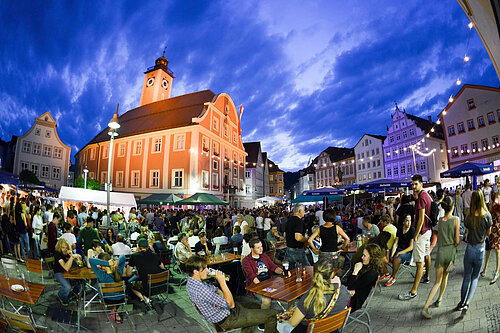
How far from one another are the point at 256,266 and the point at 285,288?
0.92m

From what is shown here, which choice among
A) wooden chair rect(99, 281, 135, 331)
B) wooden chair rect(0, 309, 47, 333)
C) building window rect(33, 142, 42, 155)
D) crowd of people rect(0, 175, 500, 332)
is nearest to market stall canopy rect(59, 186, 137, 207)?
crowd of people rect(0, 175, 500, 332)

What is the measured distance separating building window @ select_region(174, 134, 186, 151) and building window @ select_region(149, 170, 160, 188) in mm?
4063

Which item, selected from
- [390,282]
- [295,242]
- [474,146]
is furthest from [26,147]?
[474,146]

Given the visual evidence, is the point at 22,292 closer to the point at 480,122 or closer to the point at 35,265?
the point at 35,265

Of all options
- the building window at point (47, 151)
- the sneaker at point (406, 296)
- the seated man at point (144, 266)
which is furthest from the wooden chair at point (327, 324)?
the building window at point (47, 151)

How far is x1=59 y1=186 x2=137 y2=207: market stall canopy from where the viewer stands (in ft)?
54.8

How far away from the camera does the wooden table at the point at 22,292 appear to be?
3.96m

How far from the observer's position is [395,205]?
36.6 feet

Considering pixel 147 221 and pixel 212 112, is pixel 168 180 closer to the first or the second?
pixel 212 112

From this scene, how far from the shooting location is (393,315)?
4770 mm

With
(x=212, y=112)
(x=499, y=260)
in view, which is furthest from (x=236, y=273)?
(x=212, y=112)

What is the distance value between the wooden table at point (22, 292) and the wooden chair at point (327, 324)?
4.02m

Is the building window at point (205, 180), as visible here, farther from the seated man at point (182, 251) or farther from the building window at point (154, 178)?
the seated man at point (182, 251)

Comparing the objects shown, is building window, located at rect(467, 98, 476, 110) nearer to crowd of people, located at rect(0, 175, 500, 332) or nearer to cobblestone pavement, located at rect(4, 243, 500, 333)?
crowd of people, located at rect(0, 175, 500, 332)
